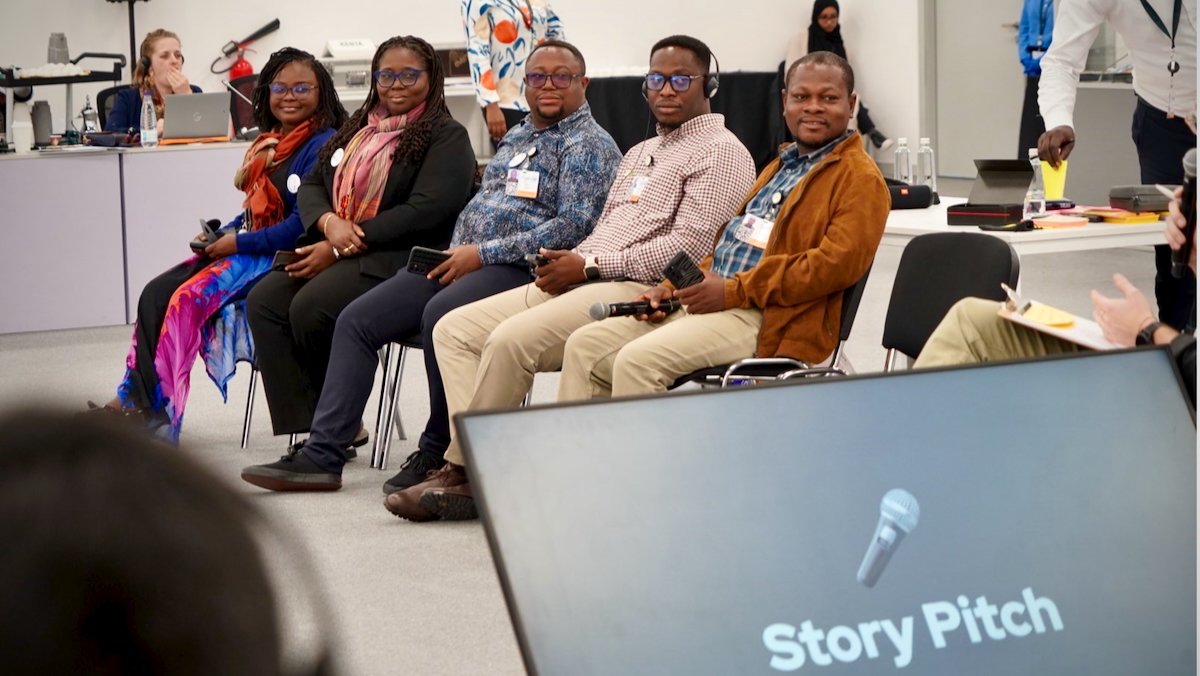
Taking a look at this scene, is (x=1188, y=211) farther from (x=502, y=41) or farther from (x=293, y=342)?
(x=502, y=41)

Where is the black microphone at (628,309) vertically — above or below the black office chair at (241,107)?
below

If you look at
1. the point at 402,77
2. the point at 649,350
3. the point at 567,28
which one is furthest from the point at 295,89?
the point at 567,28

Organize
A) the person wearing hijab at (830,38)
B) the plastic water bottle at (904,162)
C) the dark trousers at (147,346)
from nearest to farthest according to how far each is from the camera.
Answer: the dark trousers at (147,346)
the plastic water bottle at (904,162)
the person wearing hijab at (830,38)

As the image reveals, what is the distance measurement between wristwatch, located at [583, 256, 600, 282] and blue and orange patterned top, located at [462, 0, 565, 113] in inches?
92.1

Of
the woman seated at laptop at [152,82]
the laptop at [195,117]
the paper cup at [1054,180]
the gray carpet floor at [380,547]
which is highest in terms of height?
the woman seated at laptop at [152,82]

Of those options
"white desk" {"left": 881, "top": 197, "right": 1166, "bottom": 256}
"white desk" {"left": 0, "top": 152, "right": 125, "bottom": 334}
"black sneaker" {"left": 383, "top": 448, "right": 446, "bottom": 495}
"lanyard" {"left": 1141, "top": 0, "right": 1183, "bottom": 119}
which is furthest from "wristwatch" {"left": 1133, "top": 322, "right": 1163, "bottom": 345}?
"white desk" {"left": 0, "top": 152, "right": 125, "bottom": 334}

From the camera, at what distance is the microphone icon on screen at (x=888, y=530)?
3.23 ft

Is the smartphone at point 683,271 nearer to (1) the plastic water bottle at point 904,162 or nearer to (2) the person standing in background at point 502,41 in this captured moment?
(1) the plastic water bottle at point 904,162

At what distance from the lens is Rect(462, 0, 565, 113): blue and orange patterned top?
5.44 metres

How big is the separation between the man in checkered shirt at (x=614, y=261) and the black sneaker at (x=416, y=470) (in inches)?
4.6

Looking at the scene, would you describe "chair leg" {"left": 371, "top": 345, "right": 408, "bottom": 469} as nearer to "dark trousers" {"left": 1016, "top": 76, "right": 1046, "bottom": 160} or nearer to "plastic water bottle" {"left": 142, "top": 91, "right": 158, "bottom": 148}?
"plastic water bottle" {"left": 142, "top": 91, "right": 158, "bottom": 148}

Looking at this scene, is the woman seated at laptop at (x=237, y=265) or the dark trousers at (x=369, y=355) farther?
the woman seated at laptop at (x=237, y=265)

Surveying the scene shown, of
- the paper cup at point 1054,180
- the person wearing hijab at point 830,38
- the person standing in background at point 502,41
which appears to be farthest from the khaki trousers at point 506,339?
the person wearing hijab at point 830,38

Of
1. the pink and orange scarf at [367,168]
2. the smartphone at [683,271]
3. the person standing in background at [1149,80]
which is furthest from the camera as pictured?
the pink and orange scarf at [367,168]
